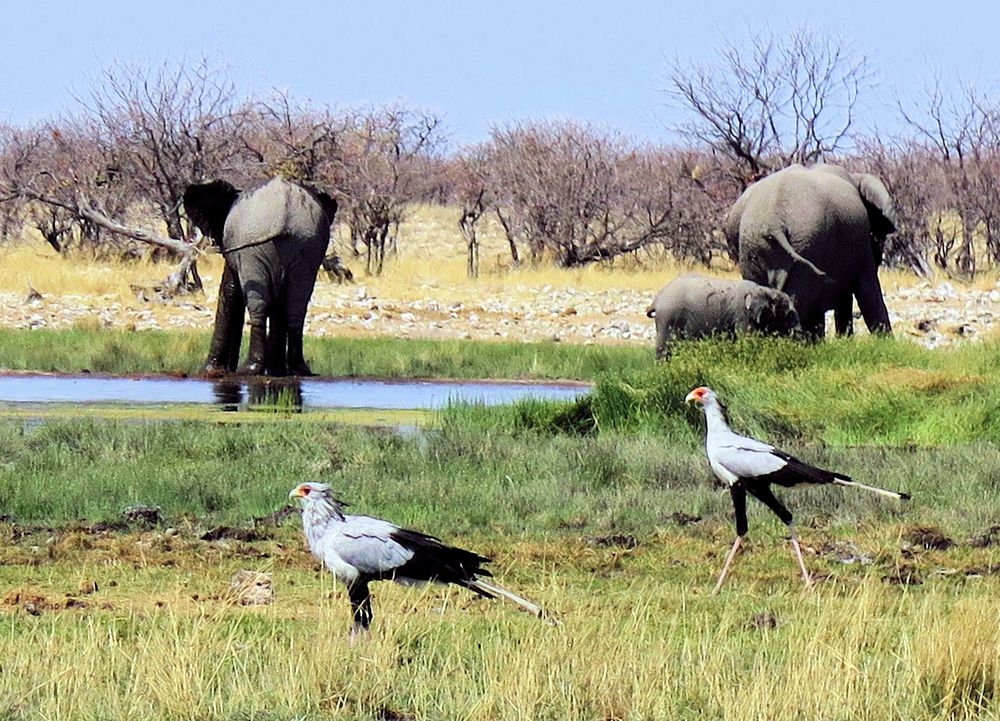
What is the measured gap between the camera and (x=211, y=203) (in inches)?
A: 812

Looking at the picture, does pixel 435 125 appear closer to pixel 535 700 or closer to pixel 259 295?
pixel 259 295

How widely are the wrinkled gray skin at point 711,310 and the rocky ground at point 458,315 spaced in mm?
7619

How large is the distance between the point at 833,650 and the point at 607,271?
116 feet

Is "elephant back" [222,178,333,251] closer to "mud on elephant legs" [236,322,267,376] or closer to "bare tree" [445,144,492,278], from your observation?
"mud on elephant legs" [236,322,267,376]

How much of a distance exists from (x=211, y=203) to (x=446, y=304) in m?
11.2

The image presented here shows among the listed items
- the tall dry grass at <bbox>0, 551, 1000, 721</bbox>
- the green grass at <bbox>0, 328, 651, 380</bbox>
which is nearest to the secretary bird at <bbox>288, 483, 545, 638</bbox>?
the tall dry grass at <bbox>0, 551, 1000, 721</bbox>

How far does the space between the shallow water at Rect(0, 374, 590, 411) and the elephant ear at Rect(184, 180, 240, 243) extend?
5.96ft

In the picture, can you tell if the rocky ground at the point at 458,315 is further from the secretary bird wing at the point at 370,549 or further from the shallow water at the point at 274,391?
the secretary bird wing at the point at 370,549

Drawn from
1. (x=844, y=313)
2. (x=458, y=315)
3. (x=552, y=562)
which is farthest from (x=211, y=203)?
(x=552, y=562)

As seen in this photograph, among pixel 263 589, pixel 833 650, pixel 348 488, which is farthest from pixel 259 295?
pixel 833 650

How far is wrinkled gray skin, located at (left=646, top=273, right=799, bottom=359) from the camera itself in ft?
62.4

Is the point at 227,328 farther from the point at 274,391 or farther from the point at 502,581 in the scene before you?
the point at 502,581

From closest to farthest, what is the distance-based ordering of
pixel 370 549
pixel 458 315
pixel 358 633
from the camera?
pixel 370 549 < pixel 358 633 < pixel 458 315

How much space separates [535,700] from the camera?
572cm
